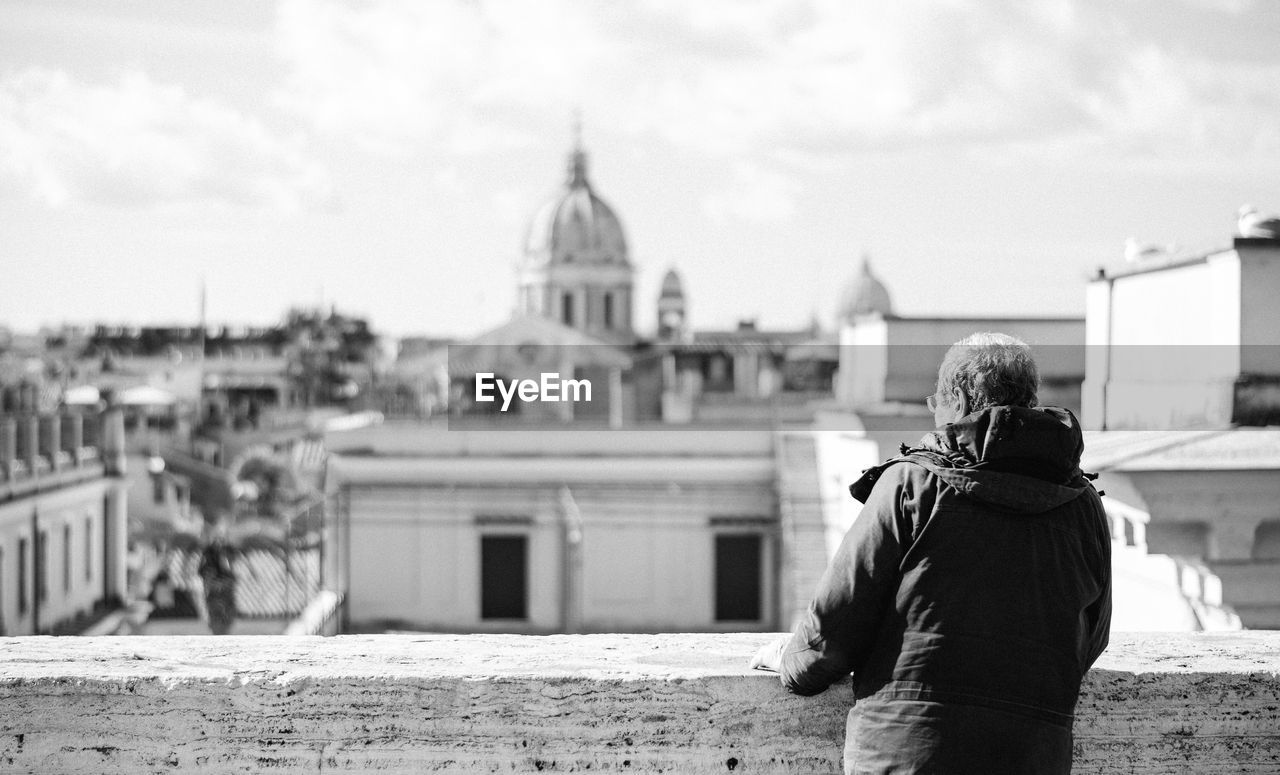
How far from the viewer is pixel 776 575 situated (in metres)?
21.6

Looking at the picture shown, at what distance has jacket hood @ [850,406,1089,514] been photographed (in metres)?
2.32

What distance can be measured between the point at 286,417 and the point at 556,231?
2148cm

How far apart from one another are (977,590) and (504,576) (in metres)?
19.5

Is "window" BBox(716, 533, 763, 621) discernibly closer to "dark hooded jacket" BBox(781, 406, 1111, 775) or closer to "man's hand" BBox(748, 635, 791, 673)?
"man's hand" BBox(748, 635, 791, 673)

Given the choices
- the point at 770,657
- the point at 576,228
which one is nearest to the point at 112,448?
the point at 576,228

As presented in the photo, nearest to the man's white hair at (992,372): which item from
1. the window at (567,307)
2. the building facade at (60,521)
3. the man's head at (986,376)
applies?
the man's head at (986,376)

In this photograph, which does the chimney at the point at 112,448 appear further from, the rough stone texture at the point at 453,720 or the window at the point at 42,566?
the rough stone texture at the point at 453,720

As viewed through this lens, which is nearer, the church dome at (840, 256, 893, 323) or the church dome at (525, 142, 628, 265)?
the church dome at (525, 142, 628, 265)

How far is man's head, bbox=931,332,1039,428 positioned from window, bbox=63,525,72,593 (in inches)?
1050

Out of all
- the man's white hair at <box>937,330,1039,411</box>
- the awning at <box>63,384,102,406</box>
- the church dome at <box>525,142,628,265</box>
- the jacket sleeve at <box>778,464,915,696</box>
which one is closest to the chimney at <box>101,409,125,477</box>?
the awning at <box>63,384,102,406</box>

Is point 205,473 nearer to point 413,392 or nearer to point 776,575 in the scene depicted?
point 413,392

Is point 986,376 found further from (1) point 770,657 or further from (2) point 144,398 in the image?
(2) point 144,398

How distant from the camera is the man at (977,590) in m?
2.32

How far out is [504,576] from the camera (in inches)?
848
